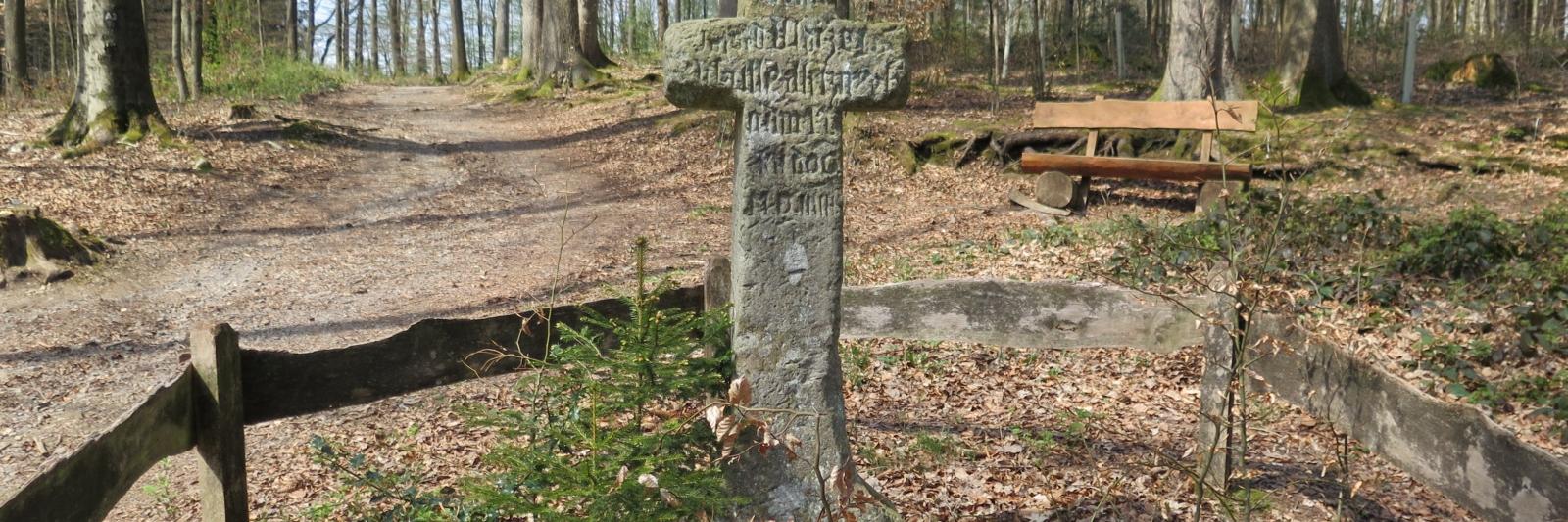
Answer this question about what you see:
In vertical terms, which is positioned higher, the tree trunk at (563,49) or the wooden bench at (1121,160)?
the tree trunk at (563,49)

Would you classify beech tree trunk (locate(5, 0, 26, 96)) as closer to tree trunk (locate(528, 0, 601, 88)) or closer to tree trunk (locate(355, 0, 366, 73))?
tree trunk (locate(528, 0, 601, 88))

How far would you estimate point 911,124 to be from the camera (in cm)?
1409

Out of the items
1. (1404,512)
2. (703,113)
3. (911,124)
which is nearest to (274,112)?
(703,113)

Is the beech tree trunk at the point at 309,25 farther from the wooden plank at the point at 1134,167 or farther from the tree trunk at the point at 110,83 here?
the wooden plank at the point at 1134,167

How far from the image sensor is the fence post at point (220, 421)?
308 centimetres

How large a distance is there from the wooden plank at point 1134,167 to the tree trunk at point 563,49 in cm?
1329

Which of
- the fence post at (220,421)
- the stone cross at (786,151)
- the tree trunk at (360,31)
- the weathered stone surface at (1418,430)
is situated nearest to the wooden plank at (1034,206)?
the weathered stone surface at (1418,430)

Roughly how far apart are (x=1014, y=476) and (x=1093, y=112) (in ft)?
22.7

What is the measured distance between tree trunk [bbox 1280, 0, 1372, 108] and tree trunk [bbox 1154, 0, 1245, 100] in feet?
4.41

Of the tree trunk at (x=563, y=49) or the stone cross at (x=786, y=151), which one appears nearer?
the stone cross at (x=786, y=151)

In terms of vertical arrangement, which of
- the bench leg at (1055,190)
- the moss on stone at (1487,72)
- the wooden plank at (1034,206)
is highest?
the moss on stone at (1487,72)

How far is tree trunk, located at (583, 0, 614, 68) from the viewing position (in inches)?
876

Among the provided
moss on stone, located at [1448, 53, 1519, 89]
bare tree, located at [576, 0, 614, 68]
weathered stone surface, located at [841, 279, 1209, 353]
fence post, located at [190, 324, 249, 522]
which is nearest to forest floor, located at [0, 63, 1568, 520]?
weathered stone surface, located at [841, 279, 1209, 353]

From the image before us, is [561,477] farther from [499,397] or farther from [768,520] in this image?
[499,397]
